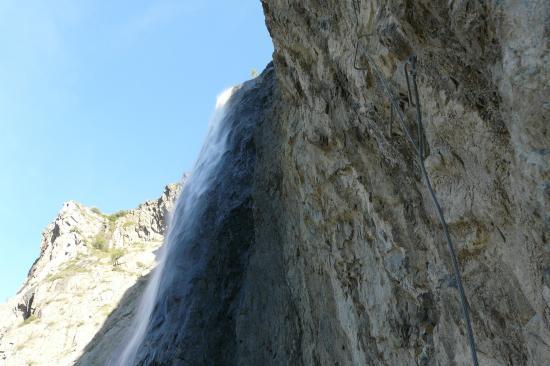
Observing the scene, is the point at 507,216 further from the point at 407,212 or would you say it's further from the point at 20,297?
the point at 20,297

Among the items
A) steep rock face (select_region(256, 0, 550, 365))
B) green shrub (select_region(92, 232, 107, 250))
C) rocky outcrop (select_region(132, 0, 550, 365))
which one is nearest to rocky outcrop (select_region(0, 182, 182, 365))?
green shrub (select_region(92, 232, 107, 250))

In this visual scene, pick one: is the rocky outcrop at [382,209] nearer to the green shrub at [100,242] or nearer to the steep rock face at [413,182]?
the steep rock face at [413,182]

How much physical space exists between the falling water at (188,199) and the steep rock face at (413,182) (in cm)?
579

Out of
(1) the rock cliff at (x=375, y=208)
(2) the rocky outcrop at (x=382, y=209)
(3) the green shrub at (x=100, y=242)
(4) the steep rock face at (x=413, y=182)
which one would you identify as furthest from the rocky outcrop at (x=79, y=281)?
(4) the steep rock face at (x=413, y=182)

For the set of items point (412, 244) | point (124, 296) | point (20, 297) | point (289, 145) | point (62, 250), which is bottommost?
point (412, 244)

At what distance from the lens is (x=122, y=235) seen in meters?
41.6

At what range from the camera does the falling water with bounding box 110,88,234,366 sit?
1722 cm

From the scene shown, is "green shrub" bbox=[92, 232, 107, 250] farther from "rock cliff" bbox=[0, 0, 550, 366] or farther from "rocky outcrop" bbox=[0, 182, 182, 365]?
"rock cliff" bbox=[0, 0, 550, 366]

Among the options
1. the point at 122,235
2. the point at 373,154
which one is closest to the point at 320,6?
the point at 373,154

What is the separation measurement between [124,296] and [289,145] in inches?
827

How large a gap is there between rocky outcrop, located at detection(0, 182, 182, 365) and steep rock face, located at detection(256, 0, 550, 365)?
1705 centimetres

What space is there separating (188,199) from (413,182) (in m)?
12.6

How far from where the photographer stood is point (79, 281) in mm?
33406

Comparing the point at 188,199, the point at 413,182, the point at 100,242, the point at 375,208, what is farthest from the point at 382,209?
the point at 100,242
